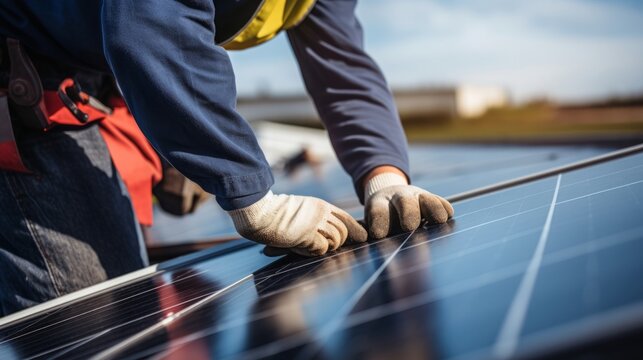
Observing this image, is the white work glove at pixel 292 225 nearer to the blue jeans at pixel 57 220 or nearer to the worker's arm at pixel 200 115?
the worker's arm at pixel 200 115

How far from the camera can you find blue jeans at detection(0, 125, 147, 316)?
1892 mm

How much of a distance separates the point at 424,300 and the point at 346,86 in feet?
4.89

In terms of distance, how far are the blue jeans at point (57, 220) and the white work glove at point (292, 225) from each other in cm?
75

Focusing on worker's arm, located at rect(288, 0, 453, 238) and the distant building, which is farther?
the distant building

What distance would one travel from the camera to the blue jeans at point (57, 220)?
1892mm

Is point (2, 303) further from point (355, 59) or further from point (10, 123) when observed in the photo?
point (355, 59)

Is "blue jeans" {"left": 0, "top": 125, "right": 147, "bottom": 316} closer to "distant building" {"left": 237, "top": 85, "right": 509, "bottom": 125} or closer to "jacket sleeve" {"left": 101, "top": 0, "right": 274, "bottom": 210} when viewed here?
"jacket sleeve" {"left": 101, "top": 0, "right": 274, "bottom": 210}

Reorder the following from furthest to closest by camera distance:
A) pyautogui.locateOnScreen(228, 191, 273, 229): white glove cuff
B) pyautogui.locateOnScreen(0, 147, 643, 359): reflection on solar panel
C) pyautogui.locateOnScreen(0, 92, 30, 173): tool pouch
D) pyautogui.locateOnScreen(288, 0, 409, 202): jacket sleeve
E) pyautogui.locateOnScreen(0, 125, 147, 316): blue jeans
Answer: pyautogui.locateOnScreen(288, 0, 409, 202): jacket sleeve < pyautogui.locateOnScreen(0, 125, 147, 316): blue jeans < pyautogui.locateOnScreen(0, 92, 30, 173): tool pouch < pyautogui.locateOnScreen(228, 191, 273, 229): white glove cuff < pyautogui.locateOnScreen(0, 147, 643, 359): reflection on solar panel

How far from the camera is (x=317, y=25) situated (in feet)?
7.11

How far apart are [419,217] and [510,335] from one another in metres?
0.97

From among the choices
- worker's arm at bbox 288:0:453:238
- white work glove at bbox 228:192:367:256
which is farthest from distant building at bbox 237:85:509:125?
white work glove at bbox 228:192:367:256

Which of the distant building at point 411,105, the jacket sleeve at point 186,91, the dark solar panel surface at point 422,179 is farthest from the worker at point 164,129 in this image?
the distant building at point 411,105

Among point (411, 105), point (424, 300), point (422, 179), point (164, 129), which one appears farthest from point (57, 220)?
point (411, 105)

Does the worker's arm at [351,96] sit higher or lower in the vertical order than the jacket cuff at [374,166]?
Result: higher
